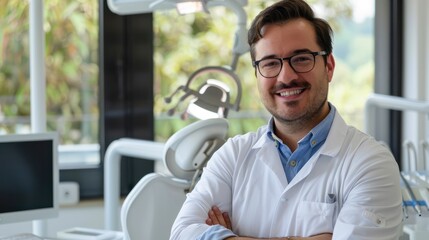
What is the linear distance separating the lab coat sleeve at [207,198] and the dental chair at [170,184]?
239 mm

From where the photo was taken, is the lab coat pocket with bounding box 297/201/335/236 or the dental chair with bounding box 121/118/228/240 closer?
the lab coat pocket with bounding box 297/201/335/236

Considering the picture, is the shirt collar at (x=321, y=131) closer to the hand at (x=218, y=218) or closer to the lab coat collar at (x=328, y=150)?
the lab coat collar at (x=328, y=150)

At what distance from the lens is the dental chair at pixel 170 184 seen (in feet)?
7.45

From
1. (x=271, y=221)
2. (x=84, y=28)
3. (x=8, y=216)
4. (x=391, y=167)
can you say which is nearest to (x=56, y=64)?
(x=84, y=28)

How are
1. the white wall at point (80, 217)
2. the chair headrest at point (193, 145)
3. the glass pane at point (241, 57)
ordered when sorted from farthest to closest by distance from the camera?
the glass pane at point (241, 57) < the white wall at point (80, 217) < the chair headrest at point (193, 145)

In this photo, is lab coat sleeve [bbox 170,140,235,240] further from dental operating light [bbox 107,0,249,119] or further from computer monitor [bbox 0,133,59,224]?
computer monitor [bbox 0,133,59,224]

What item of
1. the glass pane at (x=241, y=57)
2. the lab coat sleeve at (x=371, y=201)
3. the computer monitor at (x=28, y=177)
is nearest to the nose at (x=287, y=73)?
the lab coat sleeve at (x=371, y=201)

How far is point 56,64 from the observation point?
10.6ft

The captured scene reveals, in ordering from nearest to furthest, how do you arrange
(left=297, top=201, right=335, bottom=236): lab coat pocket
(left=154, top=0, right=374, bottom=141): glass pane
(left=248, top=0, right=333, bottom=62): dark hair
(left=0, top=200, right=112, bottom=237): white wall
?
(left=297, top=201, right=335, bottom=236): lab coat pocket, (left=248, top=0, right=333, bottom=62): dark hair, (left=0, top=200, right=112, bottom=237): white wall, (left=154, top=0, right=374, bottom=141): glass pane

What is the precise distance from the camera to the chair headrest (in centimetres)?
225

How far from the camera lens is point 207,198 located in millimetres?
1962

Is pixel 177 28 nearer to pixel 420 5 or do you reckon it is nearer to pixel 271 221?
pixel 420 5

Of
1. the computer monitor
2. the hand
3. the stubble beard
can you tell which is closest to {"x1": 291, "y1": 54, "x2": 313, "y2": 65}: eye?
the stubble beard

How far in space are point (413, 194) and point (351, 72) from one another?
1.39 m
